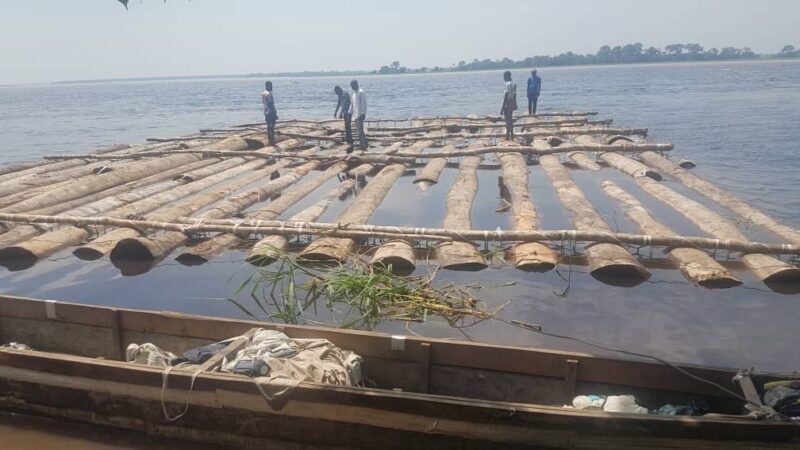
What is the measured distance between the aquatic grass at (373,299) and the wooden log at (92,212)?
13.4ft

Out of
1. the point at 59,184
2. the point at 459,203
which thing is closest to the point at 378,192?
the point at 459,203

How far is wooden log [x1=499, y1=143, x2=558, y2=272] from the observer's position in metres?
8.32

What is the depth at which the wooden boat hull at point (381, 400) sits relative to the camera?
12.8ft

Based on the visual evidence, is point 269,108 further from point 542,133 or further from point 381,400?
point 381,400

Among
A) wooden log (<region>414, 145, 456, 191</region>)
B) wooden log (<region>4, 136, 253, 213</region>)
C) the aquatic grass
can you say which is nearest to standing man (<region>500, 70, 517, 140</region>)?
wooden log (<region>414, 145, 456, 191</region>)

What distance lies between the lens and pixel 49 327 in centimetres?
610

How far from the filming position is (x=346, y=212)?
418 inches

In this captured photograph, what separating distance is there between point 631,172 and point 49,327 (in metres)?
12.4

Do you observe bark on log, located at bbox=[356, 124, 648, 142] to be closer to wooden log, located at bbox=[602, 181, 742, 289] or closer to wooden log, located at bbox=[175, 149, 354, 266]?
wooden log, located at bbox=[175, 149, 354, 266]

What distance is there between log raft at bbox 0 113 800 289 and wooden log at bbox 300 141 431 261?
34 mm

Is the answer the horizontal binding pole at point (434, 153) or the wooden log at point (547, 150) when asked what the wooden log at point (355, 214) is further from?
the wooden log at point (547, 150)

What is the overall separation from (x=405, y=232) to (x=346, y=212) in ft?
6.79

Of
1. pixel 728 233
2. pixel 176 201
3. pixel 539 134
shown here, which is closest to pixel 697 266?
pixel 728 233

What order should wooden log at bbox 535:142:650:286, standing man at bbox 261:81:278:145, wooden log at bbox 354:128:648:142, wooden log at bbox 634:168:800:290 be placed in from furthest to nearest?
1. wooden log at bbox 354:128:648:142
2. standing man at bbox 261:81:278:145
3. wooden log at bbox 535:142:650:286
4. wooden log at bbox 634:168:800:290
